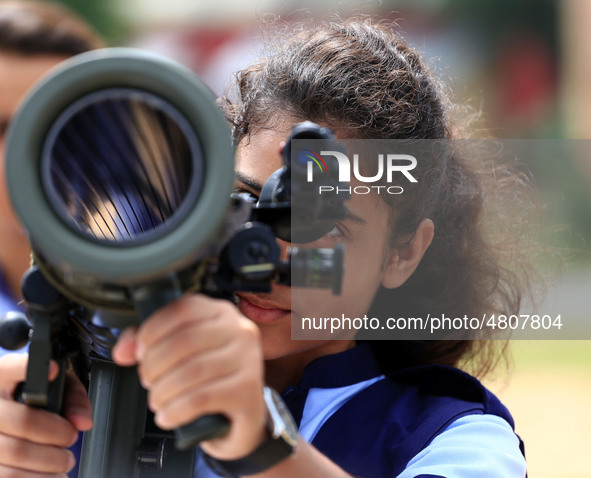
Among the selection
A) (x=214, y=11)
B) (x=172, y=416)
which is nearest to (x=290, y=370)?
(x=172, y=416)

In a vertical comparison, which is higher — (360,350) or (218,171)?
(218,171)

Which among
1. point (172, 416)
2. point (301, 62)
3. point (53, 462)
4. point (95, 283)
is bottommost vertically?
point (53, 462)

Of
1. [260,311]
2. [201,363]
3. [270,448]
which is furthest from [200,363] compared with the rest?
[260,311]

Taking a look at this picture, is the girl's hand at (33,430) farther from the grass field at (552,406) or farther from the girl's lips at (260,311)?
the grass field at (552,406)

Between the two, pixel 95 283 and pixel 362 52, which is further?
pixel 362 52

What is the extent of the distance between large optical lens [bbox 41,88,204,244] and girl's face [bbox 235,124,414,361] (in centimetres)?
42

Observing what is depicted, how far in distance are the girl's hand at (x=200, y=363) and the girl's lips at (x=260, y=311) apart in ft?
1.62

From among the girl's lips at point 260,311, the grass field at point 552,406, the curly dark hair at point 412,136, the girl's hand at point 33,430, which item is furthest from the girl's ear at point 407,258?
the grass field at point 552,406

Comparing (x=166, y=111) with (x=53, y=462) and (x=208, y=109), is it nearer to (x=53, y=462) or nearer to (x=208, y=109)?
(x=208, y=109)

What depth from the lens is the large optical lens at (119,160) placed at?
1.78ft

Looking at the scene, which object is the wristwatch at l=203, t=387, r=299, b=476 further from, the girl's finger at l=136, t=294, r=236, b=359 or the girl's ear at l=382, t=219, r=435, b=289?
the girl's ear at l=382, t=219, r=435, b=289

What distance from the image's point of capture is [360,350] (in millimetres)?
1200

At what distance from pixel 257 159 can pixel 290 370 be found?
0.36m

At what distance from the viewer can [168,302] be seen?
560mm
